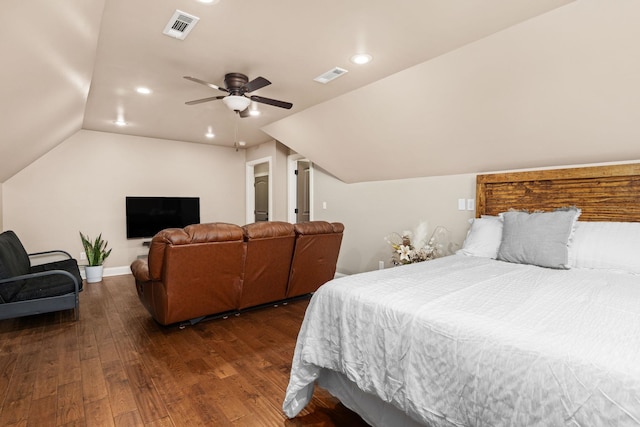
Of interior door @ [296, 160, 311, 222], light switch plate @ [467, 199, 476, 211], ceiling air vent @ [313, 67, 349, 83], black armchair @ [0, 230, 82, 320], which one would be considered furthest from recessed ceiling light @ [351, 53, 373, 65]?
interior door @ [296, 160, 311, 222]

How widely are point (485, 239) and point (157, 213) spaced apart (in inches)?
217

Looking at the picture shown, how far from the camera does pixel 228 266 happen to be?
3176mm

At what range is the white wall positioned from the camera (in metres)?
3.82

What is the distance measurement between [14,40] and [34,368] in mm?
2220

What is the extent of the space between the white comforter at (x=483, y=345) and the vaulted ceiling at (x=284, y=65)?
1657 millimetres

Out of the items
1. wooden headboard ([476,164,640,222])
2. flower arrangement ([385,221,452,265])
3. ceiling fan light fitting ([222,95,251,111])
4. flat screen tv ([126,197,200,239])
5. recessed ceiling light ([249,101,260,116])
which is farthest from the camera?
flat screen tv ([126,197,200,239])

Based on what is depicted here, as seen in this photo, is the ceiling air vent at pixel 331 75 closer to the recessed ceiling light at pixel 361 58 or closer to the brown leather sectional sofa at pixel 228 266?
the recessed ceiling light at pixel 361 58

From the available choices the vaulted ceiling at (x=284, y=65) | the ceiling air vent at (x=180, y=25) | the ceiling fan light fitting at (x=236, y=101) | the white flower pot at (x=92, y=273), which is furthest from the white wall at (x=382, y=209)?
the white flower pot at (x=92, y=273)

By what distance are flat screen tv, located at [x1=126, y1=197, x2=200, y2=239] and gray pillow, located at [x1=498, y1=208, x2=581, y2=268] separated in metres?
5.55

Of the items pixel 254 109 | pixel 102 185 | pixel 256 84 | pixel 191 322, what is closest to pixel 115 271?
pixel 102 185

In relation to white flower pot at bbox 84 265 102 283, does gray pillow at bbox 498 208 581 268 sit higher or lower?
higher

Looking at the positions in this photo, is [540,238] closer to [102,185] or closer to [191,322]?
[191,322]

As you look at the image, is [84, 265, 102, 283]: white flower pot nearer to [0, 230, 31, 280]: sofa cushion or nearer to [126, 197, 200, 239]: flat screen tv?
[126, 197, 200, 239]: flat screen tv

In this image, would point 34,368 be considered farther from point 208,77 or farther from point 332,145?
point 332,145
